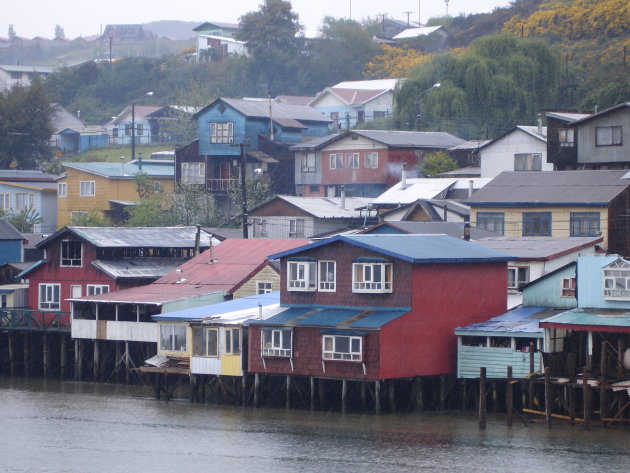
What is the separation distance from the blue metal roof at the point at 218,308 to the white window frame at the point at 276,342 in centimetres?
263

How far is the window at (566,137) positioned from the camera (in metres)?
63.9

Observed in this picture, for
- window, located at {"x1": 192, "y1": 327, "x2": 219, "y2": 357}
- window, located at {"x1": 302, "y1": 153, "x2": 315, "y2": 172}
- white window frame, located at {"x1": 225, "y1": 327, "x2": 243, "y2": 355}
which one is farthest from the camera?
window, located at {"x1": 302, "y1": 153, "x2": 315, "y2": 172}

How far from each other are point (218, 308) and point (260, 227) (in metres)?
21.8

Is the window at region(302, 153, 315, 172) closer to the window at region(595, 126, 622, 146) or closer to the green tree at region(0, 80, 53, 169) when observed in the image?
the window at region(595, 126, 622, 146)

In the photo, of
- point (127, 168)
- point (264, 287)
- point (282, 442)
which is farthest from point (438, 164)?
point (282, 442)

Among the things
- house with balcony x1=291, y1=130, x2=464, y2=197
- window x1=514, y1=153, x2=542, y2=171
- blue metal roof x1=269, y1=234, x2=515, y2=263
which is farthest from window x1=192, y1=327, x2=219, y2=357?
house with balcony x1=291, y1=130, x2=464, y2=197

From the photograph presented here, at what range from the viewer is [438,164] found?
2931 inches

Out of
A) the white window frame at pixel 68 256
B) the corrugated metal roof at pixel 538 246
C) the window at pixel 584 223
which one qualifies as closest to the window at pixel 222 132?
the white window frame at pixel 68 256

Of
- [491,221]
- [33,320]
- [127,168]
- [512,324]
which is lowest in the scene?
[33,320]

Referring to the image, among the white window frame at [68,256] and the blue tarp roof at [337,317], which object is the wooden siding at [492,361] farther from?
the white window frame at [68,256]

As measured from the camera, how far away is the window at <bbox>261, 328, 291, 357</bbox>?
4391 centimetres

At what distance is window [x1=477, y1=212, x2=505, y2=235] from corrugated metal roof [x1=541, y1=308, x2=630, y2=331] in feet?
52.8

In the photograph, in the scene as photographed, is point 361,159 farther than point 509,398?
Yes

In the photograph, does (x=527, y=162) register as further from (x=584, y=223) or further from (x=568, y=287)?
(x=568, y=287)
